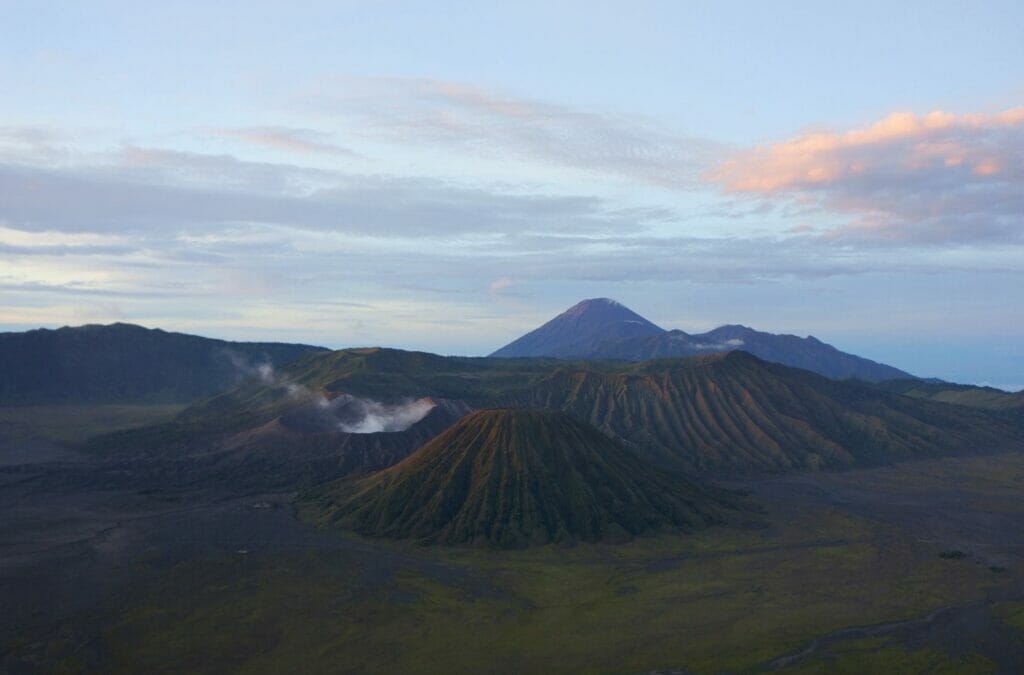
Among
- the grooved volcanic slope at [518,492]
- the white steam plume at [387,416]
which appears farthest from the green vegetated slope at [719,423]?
the grooved volcanic slope at [518,492]

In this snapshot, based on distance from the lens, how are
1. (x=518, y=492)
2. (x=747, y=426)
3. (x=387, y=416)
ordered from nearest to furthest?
(x=518, y=492), (x=387, y=416), (x=747, y=426)

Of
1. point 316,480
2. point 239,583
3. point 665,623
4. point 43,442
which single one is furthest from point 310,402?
point 665,623

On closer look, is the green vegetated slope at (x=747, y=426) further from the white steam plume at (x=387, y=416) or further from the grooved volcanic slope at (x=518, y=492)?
the grooved volcanic slope at (x=518, y=492)

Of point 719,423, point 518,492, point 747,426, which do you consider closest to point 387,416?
point 518,492

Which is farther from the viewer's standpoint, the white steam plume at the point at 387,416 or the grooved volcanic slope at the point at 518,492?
the white steam plume at the point at 387,416

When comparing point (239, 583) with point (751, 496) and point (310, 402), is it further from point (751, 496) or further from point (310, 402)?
point (310, 402)

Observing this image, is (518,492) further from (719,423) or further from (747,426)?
(747,426)

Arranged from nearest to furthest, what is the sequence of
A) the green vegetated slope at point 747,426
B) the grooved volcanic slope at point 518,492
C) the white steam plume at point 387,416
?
the grooved volcanic slope at point 518,492
the white steam plume at point 387,416
the green vegetated slope at point 747,426

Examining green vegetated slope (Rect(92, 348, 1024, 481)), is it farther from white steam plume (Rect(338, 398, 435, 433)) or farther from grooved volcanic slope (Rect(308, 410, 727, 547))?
grooved volcanic slope (Rect(308, 410, 727, 547))
